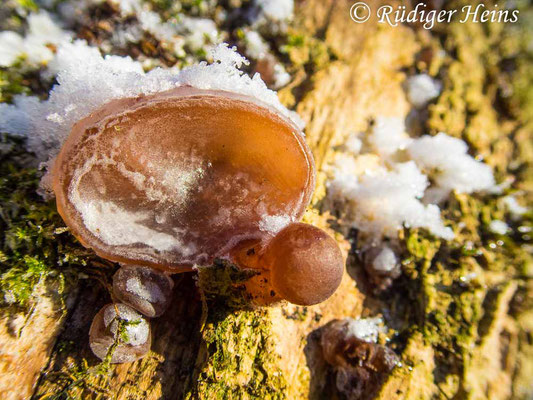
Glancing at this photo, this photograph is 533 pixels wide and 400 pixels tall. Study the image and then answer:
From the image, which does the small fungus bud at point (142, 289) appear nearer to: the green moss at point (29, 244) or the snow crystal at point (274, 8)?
the green moss at point (29, 244)

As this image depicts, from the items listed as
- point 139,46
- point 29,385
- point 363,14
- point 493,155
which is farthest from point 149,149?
point 493,155

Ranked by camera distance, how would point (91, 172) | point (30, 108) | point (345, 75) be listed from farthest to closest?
point (345, 75) → point (30, 108) → point (91, 172)

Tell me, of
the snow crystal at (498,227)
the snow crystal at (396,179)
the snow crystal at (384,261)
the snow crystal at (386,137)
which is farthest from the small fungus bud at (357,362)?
the snow crystal at (498,227)

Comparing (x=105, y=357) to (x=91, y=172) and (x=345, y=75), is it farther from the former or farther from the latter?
(x=345, y=75)

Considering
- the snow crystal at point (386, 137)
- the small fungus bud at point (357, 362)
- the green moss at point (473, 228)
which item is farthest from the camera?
the snow crystal at point (386, 137)

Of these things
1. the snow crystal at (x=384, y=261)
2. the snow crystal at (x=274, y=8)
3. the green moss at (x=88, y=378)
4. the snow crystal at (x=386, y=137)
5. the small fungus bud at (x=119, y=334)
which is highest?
the snow crystal at (x=274, y=8)

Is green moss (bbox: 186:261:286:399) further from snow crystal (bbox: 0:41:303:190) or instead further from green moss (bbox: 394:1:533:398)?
green moss (bbox: 394:1:533:398)

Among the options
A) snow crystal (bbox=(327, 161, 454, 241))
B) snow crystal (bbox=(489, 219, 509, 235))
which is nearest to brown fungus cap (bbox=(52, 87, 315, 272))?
snow crystal (bbox=(327, 161, 454, 241))
